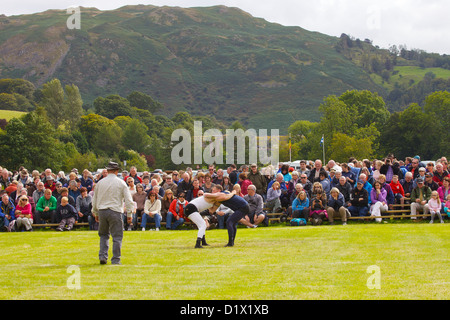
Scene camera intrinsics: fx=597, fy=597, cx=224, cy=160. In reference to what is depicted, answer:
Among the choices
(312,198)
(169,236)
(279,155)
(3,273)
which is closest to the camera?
(3,273)

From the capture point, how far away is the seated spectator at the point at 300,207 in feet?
70.6

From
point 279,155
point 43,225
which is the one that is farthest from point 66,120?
point 43,225

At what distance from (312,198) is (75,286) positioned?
44.1ft

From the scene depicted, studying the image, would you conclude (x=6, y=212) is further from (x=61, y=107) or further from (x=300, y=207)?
(x=61, y=107)

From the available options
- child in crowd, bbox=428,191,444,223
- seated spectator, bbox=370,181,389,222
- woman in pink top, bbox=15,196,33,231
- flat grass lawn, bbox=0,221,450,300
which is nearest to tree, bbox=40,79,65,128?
woman in pink top, bbox=15,196,33,231

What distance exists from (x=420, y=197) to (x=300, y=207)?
4300 mm

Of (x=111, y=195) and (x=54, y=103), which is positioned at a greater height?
(x=54, y=103)

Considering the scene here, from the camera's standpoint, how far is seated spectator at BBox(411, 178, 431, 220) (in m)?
21.3

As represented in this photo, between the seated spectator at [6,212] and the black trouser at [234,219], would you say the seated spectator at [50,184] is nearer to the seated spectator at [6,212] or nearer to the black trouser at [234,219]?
the seated spectator at [6,212]

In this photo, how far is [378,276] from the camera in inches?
395

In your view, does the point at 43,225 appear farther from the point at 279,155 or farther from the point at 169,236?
the point at 279,155

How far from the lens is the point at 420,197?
21.4m

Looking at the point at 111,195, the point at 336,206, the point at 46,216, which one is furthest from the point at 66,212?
the point at 111,195
